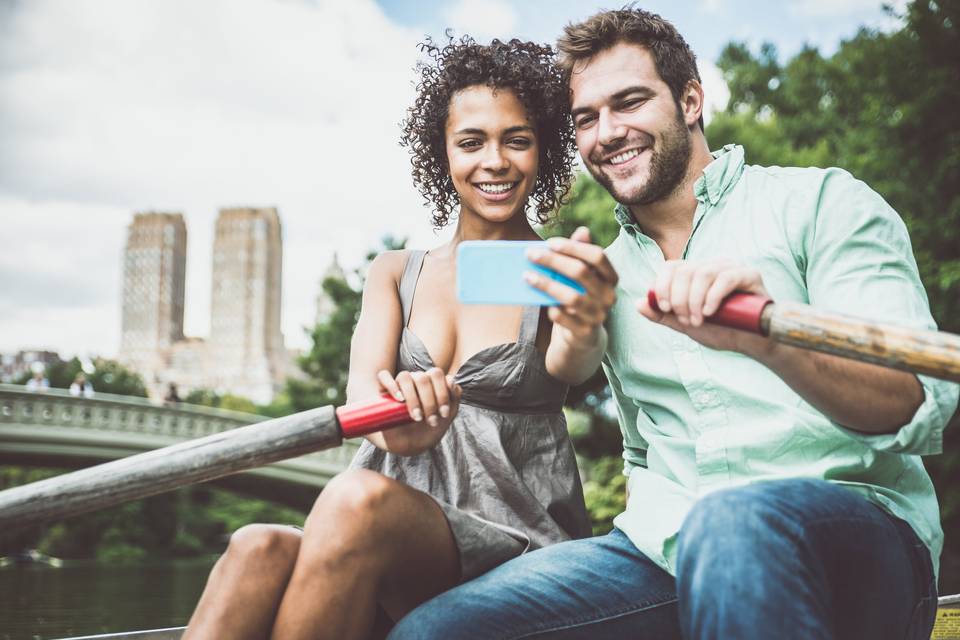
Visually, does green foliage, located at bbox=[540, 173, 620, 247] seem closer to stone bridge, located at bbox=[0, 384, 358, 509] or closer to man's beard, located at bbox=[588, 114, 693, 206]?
stone bridge, located at bbox=[0, 384, 358, 509]

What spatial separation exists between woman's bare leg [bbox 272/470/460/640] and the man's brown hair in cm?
125

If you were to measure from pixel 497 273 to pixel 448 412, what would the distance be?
415 millimetres

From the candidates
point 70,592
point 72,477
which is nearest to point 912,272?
point 72,477

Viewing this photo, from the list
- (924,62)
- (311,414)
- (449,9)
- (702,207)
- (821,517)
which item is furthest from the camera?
(449,9)

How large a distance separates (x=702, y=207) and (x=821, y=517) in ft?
3.09

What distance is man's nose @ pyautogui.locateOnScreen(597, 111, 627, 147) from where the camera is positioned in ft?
7.31

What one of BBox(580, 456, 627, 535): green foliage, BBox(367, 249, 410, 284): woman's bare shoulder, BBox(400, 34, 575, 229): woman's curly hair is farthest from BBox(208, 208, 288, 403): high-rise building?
BBox(367, 249, 410, 284): woman's bare shoulder

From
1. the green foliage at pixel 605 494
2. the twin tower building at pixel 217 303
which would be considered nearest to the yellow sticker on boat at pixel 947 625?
the green foliage at pixel 605 494

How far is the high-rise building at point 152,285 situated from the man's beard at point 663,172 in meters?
101

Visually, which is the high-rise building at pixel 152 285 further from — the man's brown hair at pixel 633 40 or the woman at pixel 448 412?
the man's brown hair at pixel 633 40

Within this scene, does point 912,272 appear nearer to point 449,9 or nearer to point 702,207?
point 702,207

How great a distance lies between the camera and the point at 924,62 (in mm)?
11781

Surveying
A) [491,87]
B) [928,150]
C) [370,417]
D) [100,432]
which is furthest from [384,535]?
[100,432]

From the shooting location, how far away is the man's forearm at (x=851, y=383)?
1.44 m
